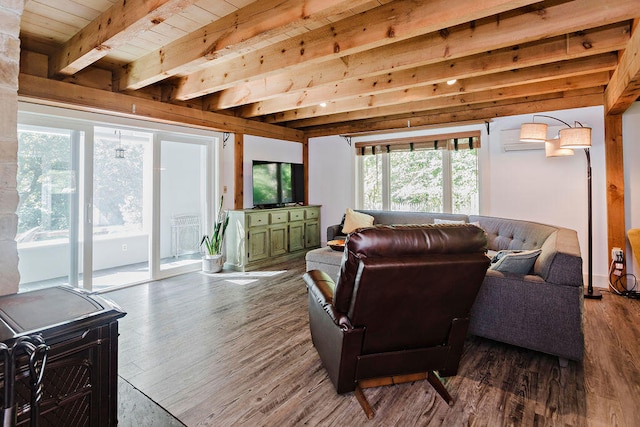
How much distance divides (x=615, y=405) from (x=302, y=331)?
6.81 feet

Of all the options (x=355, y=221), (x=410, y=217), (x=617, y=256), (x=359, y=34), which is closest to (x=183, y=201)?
(x=355, y=221)

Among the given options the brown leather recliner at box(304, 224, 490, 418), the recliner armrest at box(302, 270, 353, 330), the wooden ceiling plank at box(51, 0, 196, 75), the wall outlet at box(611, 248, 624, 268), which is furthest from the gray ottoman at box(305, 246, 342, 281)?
the wall outlet at box(611, 248, 624, 268)

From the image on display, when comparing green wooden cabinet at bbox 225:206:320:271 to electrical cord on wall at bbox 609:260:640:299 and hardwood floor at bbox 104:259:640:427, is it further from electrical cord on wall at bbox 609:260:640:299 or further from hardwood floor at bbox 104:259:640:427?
electrical cord on wall at bbox 609:260:640:299

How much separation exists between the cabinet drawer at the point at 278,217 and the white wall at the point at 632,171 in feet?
15.0

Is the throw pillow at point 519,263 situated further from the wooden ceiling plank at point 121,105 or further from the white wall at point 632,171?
the wooden ceiling plank at point 121,105

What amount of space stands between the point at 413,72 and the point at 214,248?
11.9 ft

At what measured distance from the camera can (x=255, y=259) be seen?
5.15m

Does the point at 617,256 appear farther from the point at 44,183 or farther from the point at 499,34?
the point at 44,183

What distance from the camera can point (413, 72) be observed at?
3.51 metres

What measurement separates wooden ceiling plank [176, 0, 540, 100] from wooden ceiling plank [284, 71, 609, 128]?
→ 1719mm

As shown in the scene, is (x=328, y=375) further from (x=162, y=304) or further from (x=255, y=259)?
(x=255, y=259)

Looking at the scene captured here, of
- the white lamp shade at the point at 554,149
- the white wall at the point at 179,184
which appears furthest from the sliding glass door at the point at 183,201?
the white lamp shade at the point at 554,149

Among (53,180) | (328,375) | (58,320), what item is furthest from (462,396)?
(53,180)

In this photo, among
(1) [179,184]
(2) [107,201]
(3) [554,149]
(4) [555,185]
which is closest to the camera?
(3) [554,149]
